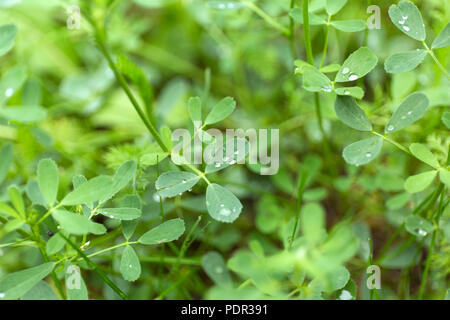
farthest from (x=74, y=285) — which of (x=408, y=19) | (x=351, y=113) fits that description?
(x=408, y=19)

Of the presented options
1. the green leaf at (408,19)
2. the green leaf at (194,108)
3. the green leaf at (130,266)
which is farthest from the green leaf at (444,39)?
the green leaf at (130,266)

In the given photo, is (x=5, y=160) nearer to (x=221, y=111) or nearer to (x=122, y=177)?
(x=122, y=177)

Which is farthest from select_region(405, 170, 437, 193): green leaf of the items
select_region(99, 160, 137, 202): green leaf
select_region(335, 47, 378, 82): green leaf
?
select_region(99, 160, 137, 202): green leaf

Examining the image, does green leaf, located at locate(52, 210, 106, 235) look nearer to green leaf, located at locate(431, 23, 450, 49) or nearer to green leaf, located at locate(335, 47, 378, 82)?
green leaf, located at locate(335, 47, 378, 82)

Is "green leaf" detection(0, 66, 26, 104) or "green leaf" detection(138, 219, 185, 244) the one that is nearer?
"green leaf" detection(138, 219, 185, 244)

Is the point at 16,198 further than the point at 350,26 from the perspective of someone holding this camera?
No
